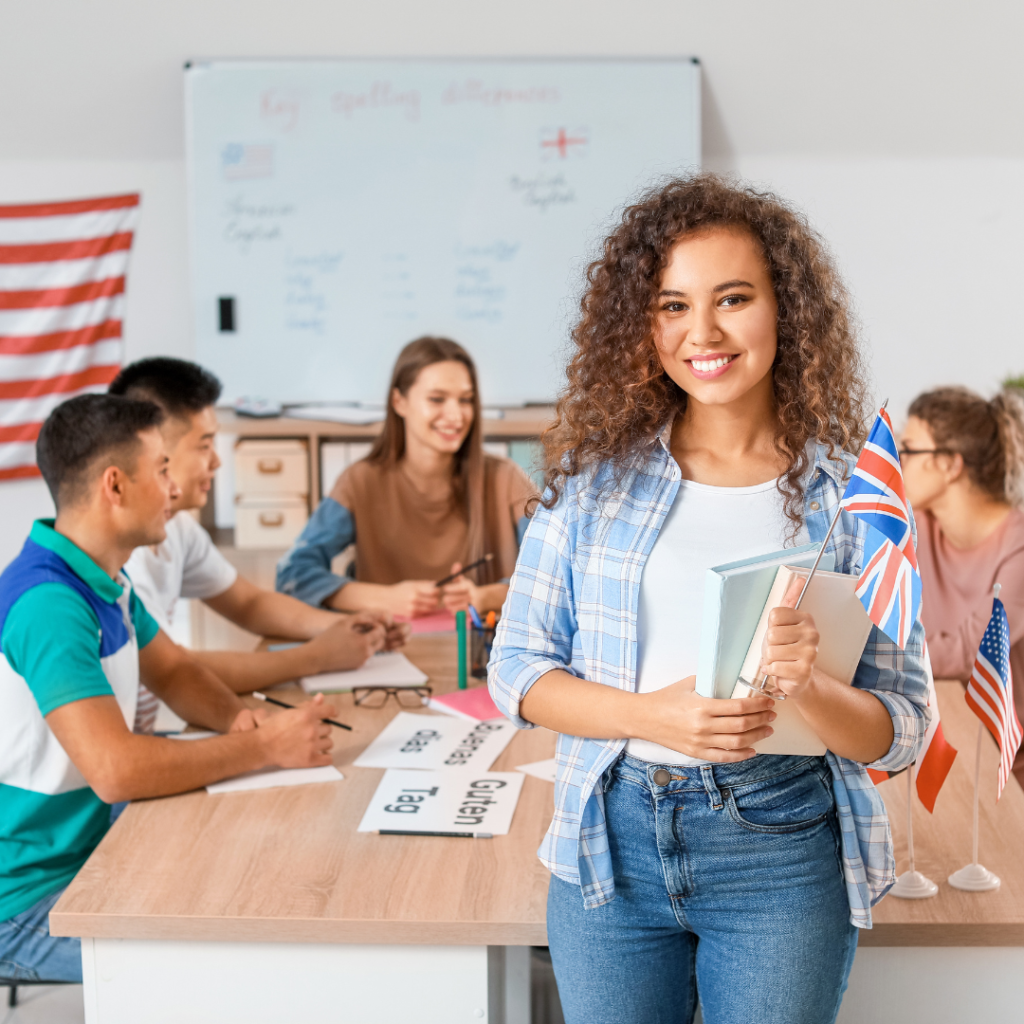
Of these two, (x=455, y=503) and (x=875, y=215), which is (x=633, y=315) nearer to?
(x=455, y=503)

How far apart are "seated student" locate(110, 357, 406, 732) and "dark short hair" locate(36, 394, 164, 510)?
330 mm

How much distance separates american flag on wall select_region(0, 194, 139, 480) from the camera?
160 inches

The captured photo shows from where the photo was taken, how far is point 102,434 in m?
1.65

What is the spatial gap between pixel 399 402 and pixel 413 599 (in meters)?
0.63

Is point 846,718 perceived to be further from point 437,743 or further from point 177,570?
point 177,570

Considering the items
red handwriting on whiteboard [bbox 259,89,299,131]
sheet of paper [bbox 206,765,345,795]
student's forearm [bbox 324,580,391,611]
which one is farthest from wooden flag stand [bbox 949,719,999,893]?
red handwriting on whiteboard [bbox 259,89,299,131]

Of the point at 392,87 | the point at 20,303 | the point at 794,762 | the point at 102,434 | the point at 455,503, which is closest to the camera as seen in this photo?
the point at 794,762

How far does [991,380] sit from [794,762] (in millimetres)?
3561

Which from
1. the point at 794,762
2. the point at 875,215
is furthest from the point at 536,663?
the point at 875,215

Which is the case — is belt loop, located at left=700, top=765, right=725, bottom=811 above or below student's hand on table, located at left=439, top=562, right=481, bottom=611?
above

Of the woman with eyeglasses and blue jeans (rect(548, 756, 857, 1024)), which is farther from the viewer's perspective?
the woman with eyeglasses

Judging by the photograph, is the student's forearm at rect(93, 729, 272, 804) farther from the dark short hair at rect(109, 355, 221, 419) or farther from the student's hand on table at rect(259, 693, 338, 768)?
the dark short hair at rect(109, 355, 221, 419)

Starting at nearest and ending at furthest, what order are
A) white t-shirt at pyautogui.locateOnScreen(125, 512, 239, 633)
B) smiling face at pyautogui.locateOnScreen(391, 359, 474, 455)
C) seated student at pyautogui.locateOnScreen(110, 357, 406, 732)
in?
seated student at pyautogui.locateOnScreen(110, 357, 406, 732) < white t-shirt at pyautogui.locateOnScreen(125, 512, 239, 633) < smiling face at pyautogui.locateOnScreen(391, 359, 474, 455)

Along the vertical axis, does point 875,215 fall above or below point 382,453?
above
